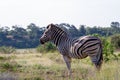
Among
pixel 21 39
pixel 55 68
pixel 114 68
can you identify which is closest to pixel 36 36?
pixel 21 39

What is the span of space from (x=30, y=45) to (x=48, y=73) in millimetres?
42648

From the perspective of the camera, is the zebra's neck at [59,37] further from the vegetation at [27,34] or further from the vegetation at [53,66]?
the vegetation at [27,34]

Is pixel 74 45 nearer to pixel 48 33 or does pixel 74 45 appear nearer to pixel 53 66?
pixel 48 33

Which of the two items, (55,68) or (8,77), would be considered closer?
(8,77)

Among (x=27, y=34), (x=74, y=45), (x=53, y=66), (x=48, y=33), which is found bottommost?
(x=53, y=66)

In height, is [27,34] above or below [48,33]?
above

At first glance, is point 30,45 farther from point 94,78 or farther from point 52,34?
point 94,78

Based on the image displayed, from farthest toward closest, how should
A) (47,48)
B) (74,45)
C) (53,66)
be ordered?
(47,48)
(53,66)
(74,45)

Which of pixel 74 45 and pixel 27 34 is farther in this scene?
pixel 27 34

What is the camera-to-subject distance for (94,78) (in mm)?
9922

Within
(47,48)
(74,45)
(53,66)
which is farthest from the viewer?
(47,48)

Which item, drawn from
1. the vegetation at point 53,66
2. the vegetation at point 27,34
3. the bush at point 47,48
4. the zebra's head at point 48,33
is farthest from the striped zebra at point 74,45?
the vegetation at point 27,34

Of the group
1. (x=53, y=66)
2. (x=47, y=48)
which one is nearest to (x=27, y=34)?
(x=47, y=48)

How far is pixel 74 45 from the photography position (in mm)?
13867
